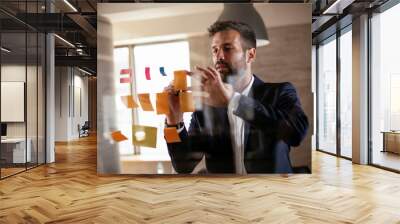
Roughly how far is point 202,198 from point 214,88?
6.76 ft

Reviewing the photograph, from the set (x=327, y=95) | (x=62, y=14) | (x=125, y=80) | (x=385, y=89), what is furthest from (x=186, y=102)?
(x=327, y=95)

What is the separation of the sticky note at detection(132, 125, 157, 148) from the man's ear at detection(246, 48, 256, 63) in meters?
1.95

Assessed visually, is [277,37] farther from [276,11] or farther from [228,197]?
[228,197]

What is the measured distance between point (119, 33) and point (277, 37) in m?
2.64

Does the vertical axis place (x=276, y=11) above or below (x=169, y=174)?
above

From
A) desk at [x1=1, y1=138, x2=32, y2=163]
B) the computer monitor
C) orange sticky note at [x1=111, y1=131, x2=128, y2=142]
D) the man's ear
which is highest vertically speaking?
the man's ear

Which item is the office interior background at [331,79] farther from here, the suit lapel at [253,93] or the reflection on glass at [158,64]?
the reflection on glass at [158,64]

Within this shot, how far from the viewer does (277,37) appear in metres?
6.46

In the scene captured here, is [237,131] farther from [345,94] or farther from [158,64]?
[345,94]

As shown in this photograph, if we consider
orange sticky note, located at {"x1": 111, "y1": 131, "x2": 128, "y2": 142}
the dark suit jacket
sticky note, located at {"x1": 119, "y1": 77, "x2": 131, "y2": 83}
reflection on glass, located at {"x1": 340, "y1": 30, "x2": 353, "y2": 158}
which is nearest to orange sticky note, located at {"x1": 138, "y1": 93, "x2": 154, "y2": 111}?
sticky note, located at {"x1": 119, "y1": 77, "x2": 131, "y2": 83}

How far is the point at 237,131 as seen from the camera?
641cm

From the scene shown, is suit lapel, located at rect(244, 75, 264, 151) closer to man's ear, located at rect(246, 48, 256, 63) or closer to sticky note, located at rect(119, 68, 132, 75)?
man's ear, located at rect(246, 48, 256, 63)

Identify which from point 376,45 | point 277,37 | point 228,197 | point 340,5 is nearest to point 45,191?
point 228,197

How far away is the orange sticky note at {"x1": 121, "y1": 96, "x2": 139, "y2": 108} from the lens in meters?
6.49
